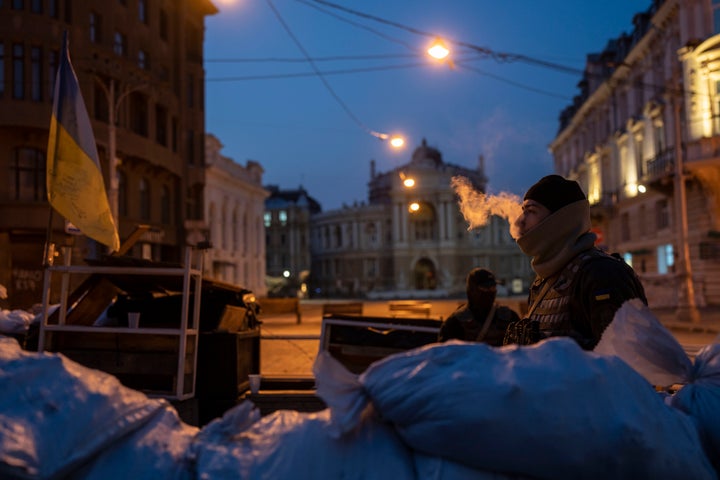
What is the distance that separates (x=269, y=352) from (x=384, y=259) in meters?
78.1

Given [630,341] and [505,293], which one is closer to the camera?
[630,341]

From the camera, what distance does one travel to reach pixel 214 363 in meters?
5.25

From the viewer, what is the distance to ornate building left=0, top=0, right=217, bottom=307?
24484 mm

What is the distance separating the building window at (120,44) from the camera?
29.1 meters

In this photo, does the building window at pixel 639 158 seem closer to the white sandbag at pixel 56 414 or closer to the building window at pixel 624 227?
the building window at pixel 624 227

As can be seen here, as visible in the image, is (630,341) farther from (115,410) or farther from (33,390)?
(33,390)

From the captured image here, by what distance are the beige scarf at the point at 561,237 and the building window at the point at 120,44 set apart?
96.0 feet

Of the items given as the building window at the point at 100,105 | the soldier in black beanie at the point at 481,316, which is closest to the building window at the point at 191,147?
the building window at the point at 100,105

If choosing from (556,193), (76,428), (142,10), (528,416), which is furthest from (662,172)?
(76,428)

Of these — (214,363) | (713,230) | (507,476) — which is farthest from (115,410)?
(713,230)

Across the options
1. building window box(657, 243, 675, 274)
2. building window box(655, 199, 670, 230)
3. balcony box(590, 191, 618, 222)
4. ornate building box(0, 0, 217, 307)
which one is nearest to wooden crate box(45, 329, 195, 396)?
ornate building box(0, 0, 217, 307)

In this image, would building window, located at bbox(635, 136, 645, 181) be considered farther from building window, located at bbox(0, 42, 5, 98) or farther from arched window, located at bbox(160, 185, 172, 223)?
building window, located at bbox(0, 42, 5, 98)

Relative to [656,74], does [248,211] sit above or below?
below

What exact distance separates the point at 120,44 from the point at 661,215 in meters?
28.8
